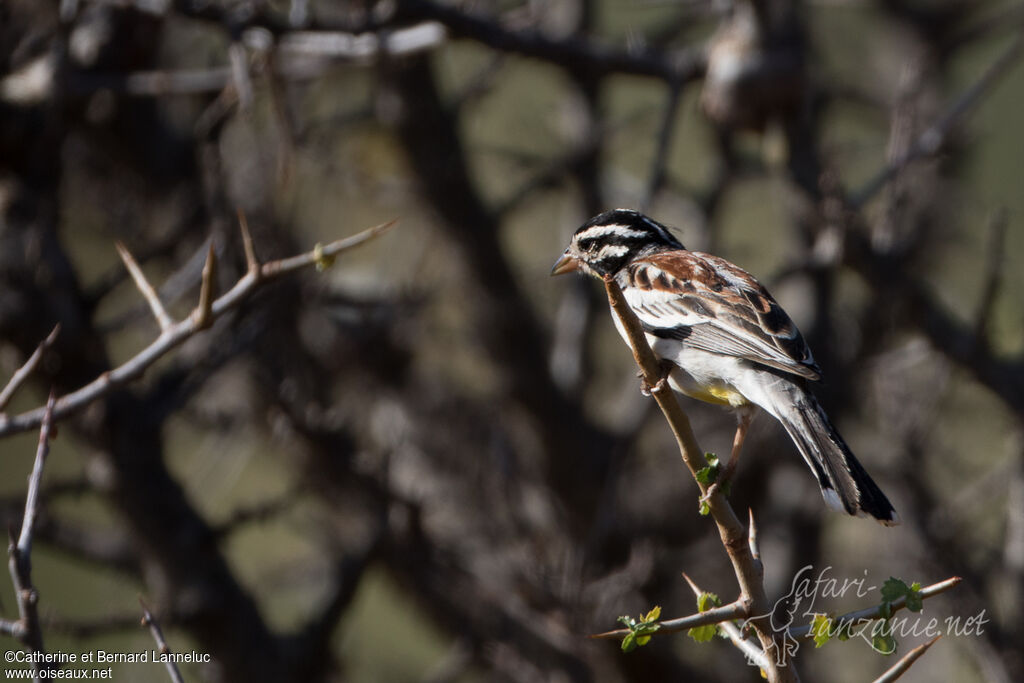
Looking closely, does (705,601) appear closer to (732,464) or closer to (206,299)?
(732,464)

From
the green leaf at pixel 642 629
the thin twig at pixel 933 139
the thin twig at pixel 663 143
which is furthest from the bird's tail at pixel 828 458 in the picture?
the thin twig at pixel 663 143

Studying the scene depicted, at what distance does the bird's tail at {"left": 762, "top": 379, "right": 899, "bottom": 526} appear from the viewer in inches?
114

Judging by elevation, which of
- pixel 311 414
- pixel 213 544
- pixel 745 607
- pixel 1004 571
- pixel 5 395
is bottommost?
pixel 1004 571

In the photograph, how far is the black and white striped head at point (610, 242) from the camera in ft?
13.7

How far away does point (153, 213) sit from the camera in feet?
23.4

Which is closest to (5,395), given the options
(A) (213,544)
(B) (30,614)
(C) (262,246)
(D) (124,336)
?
(B) (30,614)

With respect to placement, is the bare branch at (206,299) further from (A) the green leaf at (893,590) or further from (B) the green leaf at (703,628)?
(A) the green leaf at (893,590)

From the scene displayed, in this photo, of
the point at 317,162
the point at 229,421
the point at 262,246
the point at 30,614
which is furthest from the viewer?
the point at 317,162

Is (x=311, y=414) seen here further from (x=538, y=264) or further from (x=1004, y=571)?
(x=1004, y=571)

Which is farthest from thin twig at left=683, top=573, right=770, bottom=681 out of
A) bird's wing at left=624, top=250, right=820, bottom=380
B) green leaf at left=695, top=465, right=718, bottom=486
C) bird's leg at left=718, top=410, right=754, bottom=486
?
bird's wing at left=624, top=250, right=820, bottom=380

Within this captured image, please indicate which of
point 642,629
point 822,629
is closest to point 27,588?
point 642,629

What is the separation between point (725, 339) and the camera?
145 inches

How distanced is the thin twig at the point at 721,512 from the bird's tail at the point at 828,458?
39 cm

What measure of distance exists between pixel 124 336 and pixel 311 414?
2.97 meters
